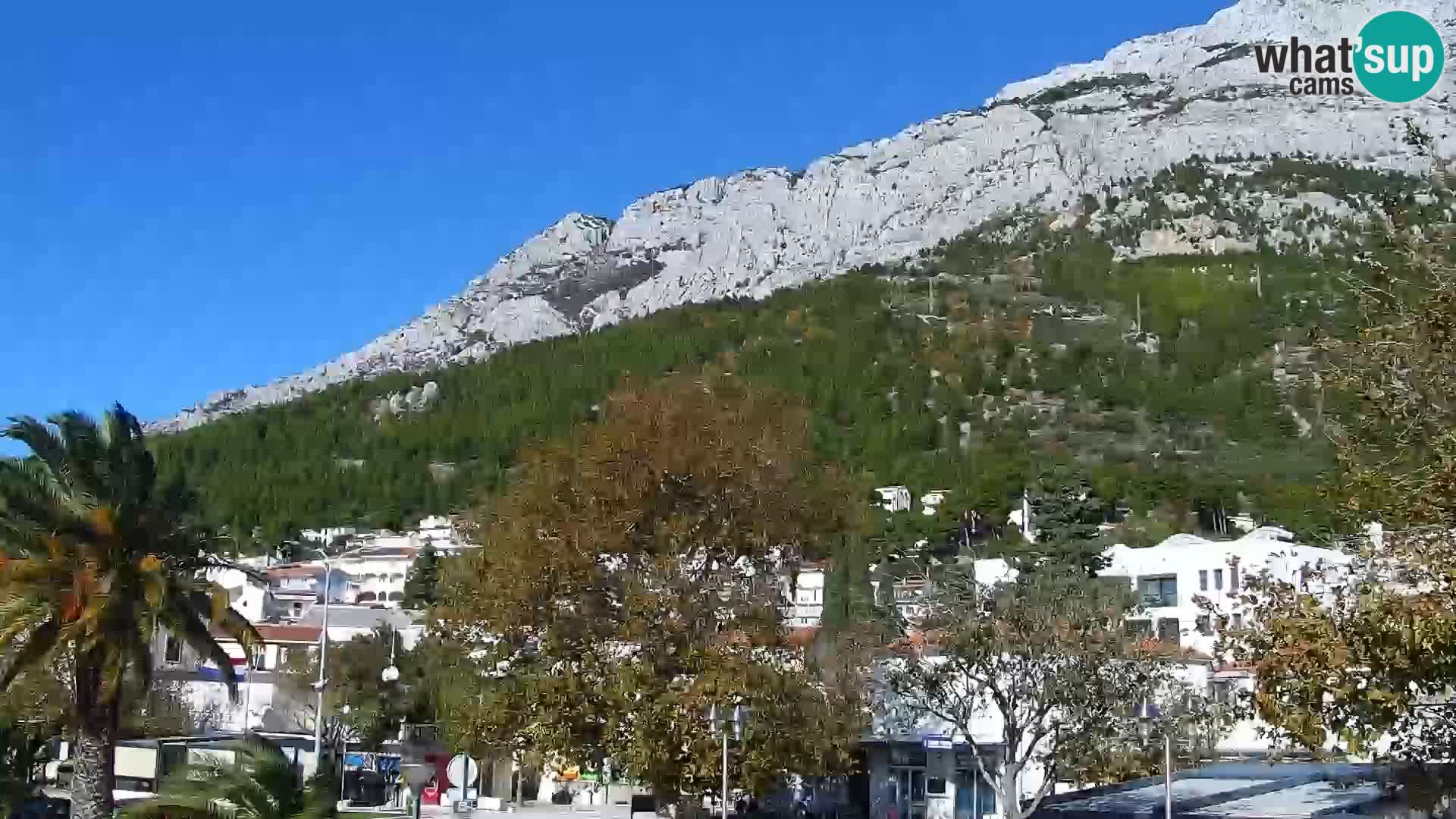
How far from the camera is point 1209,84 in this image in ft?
580

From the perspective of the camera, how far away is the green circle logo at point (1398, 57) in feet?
382

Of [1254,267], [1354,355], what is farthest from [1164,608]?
[1254,267]

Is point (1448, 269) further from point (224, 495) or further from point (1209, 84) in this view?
point (1209, 84)

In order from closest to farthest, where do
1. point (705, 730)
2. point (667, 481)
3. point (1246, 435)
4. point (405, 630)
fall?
point (705, 730)
point (667, 481)
point (405, 630)
point (1246, 435)

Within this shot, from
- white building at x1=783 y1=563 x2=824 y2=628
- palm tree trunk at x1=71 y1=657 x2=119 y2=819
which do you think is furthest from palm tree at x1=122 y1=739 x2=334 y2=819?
white building at x1=783 y1=563 x2=824 y2=628

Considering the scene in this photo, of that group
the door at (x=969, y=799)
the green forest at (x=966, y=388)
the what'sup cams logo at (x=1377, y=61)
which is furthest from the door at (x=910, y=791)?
the what'sup cams logo at (x=1377, y=61)

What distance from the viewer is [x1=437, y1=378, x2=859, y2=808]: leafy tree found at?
2628cm

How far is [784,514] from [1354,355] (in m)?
16.9

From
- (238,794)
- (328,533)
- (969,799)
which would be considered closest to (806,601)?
(969,799)

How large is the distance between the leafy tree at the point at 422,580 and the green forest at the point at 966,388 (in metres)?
7.57

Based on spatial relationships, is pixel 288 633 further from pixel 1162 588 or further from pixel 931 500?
pixel 931 500

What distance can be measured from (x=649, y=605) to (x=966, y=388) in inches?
3994

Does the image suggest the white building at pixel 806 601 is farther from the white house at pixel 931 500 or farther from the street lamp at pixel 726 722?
the white house at pixel 931 500

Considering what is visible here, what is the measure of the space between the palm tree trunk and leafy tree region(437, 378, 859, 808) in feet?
22.1
